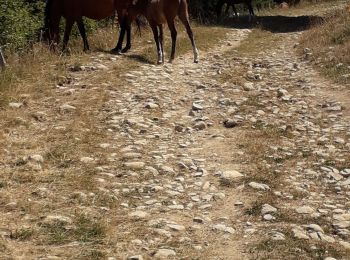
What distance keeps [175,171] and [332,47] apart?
26.5 ft

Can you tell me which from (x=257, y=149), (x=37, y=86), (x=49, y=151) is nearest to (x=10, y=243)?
(x=49, y=151)

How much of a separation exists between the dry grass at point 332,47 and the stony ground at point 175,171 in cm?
58

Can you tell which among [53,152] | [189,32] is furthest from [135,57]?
[53,152]

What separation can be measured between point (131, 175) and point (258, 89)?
4694mm

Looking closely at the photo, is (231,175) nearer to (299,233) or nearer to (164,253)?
(299,233)

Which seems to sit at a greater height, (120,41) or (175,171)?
(120,41)

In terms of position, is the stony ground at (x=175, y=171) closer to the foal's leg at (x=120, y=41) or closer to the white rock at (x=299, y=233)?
the white rock at (x=299, y=233)

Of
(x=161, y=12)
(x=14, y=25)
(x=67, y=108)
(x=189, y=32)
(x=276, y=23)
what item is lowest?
(x=67, y=108)

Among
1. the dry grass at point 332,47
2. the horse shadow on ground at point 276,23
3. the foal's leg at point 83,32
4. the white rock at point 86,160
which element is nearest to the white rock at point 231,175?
the white rock at point 86,160

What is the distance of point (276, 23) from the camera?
22391 millimetres

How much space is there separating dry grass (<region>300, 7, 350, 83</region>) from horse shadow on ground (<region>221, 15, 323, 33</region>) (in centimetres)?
376

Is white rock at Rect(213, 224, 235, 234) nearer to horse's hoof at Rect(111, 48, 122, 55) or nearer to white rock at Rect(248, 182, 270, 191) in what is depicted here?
white rock at Rect(248, 182, 270, 191)

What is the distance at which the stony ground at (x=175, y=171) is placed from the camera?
438cm

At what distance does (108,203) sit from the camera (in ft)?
16.5
